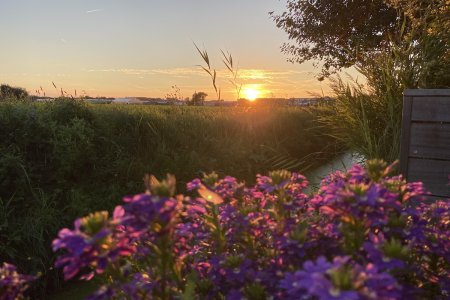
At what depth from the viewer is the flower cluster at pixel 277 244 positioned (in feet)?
3.58

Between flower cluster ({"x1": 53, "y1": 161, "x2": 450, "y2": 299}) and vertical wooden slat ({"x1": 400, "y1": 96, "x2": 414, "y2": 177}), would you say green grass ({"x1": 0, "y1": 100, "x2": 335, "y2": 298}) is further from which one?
flower cluster ({"x1": 53, "y1": 161, "x2": 450, "y2": 299})

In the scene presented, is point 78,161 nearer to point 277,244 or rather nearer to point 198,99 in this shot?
point 277,244

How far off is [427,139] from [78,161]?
133 inches

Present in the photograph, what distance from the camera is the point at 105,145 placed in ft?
16.7

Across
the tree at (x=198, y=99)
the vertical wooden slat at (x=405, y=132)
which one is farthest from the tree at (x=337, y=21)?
the vertical wooden slat at (x=405, y=132)

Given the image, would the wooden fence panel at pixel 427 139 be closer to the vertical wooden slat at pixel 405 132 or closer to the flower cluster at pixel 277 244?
the vertical wooden slat at pixel 405 132

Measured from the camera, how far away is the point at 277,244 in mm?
1480

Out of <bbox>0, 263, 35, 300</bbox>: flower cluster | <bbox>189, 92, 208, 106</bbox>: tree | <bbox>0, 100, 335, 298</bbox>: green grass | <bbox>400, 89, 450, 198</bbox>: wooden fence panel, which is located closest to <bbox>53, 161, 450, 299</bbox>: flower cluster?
<bbox>0, 263, 35, 300</bbox>: flower cluster

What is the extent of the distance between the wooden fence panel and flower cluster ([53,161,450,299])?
62.4 inches

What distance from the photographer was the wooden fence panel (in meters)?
3.28

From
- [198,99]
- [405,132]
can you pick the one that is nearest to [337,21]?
[198,99]

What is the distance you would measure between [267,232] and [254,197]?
0.52ft

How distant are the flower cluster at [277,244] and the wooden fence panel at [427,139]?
1.58 m

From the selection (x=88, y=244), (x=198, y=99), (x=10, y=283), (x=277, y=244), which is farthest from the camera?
(x=198, y=99)
